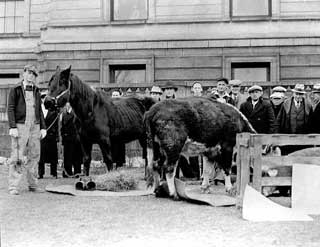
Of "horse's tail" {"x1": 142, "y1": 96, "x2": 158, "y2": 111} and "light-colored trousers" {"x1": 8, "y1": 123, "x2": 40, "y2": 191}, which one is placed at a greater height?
"horse's tail" {"x1": 142, "y1": 96, "x2": 158, "y2": 111}

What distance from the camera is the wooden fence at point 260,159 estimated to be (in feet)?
29.9

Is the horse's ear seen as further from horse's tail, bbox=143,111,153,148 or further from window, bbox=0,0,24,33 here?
window, bbox=0,0,24,33

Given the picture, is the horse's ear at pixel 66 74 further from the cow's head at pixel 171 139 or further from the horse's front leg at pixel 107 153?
the cow's head at pixel 171 139

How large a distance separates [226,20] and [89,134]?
425 inches

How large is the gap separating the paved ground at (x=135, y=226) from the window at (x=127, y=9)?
1317 centimetres

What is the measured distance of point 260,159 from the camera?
9102 mm

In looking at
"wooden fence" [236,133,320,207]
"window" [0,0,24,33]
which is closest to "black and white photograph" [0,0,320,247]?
"wooden fence" [236,133,320,207]

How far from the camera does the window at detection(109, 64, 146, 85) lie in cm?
2238

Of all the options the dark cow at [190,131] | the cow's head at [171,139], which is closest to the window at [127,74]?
the dark cow at [190,131]

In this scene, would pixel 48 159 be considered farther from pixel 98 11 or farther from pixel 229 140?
pixel 98 11

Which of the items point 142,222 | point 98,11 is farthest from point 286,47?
point 142,222

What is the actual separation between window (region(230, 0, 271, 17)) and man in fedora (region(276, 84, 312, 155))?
31.6 feet

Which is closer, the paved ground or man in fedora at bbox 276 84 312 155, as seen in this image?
the paved ground

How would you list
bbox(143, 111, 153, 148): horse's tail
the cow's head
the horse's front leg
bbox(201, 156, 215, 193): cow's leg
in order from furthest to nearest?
the horse's front leg → bbox(201, 156, 215, 193): cow's leg → bbox(143, 111, 153, 148): horse's tail → the cow's head
